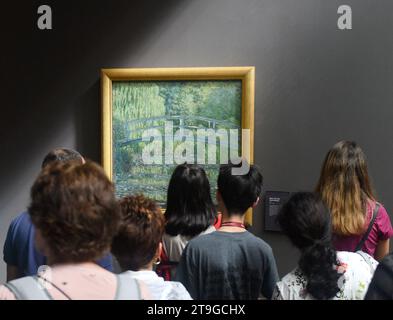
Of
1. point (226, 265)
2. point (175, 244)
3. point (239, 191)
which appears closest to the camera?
point (226, 265)

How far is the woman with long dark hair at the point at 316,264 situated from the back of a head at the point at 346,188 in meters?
0.39

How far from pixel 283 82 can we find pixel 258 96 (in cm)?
19

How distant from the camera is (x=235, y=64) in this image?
9.51 ft

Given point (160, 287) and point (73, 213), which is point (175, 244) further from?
point (73, 213)

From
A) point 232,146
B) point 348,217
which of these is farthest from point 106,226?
point 232,146

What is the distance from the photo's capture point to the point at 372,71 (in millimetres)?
2777

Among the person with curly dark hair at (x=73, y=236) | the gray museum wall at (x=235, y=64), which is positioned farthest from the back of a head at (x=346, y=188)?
the person with curly dark hair at (x=73, y=236)

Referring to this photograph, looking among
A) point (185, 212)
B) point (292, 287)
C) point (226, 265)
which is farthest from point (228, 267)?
point (185, 212)

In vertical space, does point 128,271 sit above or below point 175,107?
below

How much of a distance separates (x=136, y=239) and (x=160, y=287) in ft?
0.60

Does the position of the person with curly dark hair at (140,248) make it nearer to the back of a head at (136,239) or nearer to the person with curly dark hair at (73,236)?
the back of a head at (136,239)

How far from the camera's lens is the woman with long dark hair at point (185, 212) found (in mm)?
1976

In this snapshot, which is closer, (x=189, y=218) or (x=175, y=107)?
(x=189, y=218)
